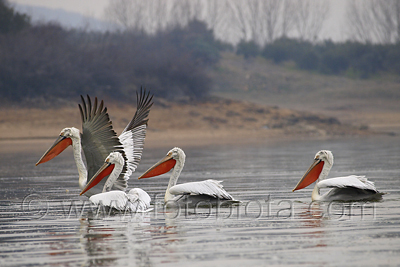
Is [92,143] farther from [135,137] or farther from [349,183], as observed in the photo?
[349,183]

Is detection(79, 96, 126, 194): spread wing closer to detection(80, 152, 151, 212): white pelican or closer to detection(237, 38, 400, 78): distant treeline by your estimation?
detection(80, 152, 151, 212): white pelican

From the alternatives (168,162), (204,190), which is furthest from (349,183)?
(168,162)

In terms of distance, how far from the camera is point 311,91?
3438 cm

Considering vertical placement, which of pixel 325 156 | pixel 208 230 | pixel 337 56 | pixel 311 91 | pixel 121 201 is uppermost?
pixel 337 56

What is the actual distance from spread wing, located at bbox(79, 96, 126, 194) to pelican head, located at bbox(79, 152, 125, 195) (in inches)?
10.2

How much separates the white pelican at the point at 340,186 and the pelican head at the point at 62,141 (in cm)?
273

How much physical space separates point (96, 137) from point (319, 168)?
8.85 ft

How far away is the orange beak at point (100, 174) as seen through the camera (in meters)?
6.48

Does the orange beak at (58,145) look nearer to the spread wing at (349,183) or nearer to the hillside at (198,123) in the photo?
the spread wing at (349,183)

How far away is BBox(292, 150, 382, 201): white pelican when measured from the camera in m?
6.14

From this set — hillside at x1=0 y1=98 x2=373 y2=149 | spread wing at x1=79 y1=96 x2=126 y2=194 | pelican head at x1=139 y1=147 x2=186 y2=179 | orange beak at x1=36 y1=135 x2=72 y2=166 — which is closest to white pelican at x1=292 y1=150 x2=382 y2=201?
pelican head at x1=139 y1=147 x2=186 y2=179

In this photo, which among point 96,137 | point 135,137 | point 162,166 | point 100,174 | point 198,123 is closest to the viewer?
point 100,174

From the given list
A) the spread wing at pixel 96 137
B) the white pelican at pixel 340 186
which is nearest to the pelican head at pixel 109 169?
the spread wing at pixel 96 137

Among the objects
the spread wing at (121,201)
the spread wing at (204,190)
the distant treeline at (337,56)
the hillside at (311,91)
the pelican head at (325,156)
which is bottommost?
the spread wing at (121,201)
